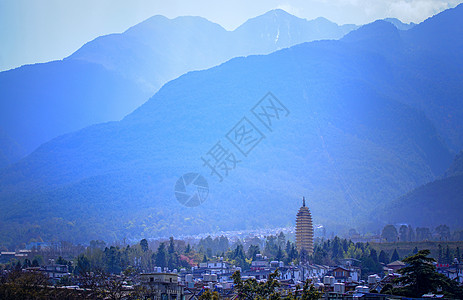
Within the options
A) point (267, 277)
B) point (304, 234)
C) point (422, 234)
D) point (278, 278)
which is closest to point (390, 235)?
point (422, 234)

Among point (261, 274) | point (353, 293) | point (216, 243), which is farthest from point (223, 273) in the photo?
point (216, 243)

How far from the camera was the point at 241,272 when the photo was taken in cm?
10556

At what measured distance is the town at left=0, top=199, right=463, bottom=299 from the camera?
5231 centimetres

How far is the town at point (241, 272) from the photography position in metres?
52.3

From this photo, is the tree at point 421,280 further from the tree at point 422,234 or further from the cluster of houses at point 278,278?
the tree at point 422,234

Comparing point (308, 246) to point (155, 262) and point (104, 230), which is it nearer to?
point (155, 262)

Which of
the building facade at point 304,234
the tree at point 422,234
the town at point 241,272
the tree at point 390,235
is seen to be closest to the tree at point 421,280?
the town at point 241,272

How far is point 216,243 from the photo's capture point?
164000 mm

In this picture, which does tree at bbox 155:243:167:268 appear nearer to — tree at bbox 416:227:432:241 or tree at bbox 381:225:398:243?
tree at bbox 381:225:398:243

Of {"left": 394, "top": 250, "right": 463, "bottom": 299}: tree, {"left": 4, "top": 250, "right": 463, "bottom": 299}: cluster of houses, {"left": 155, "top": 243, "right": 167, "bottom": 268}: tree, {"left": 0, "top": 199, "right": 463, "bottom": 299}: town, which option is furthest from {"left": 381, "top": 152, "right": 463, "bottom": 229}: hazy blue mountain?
{"left": 394, "top": 250, "right": 463, "bottom": 299}: tree

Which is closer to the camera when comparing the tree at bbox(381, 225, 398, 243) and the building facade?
the building facade

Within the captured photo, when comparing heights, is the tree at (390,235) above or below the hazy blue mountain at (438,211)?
below

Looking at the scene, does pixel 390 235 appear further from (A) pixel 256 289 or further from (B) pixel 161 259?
(A) pixel 256 289

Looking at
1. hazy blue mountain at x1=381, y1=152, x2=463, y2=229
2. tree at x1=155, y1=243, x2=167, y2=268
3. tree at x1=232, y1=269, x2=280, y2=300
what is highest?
hazy blue mountain at x1=381, y1=152, x2=463, y2=229
